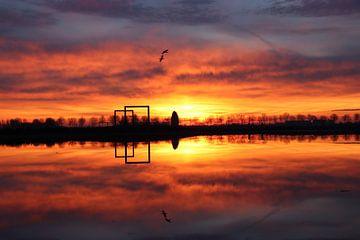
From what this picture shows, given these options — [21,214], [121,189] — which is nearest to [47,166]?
[121,189]

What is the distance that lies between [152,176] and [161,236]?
→ 8.35 meters

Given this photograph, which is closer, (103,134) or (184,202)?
(184,202)

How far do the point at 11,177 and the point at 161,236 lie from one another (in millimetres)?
10915

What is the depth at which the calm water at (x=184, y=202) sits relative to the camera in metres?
9.06

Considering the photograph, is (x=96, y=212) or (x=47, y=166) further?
(x=47, y=166)

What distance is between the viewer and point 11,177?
57.1 feet

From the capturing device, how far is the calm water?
9058mm

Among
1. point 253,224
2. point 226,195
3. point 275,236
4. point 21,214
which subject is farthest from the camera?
point 226,195

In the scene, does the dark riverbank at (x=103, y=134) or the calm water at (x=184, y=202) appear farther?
the dark riverbank at (x=103, y=134)

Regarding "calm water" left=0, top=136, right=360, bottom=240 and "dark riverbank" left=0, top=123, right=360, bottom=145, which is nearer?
"calm water" left=0, top=136, right=360, bottom=240

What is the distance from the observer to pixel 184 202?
38.8ft

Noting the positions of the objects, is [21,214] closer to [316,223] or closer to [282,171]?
[316,223]

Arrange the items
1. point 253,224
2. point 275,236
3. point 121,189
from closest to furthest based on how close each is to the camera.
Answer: point 275,236
point 253,224
point 121,189

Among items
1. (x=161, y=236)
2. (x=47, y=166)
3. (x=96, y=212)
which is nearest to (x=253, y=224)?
(x=161, y=236)
